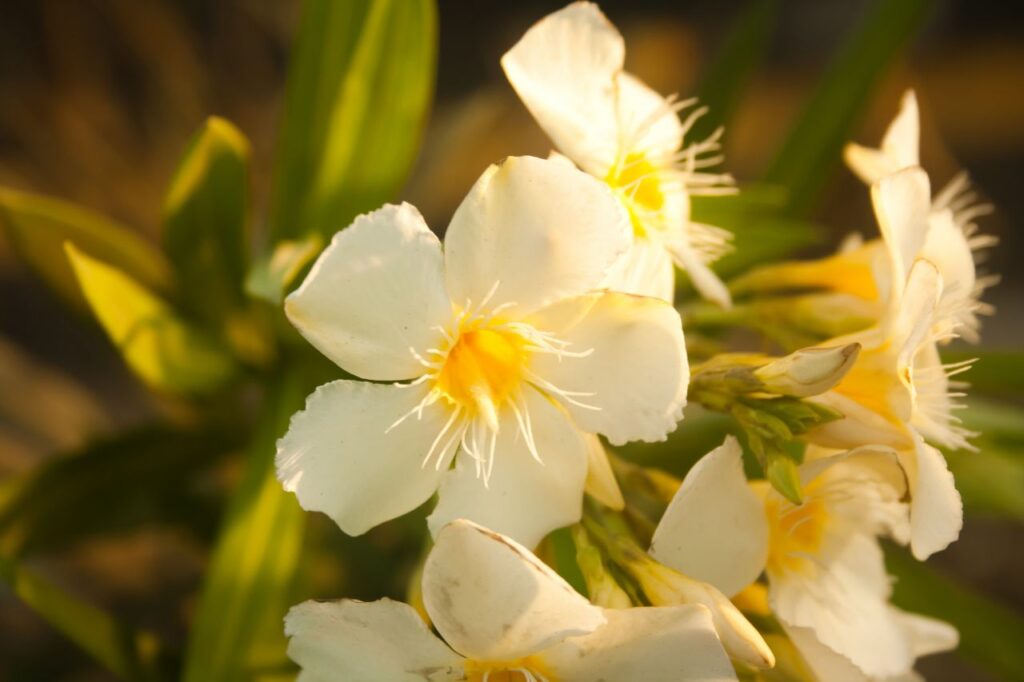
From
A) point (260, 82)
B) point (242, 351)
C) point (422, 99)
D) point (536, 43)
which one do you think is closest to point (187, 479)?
point (242, 351)

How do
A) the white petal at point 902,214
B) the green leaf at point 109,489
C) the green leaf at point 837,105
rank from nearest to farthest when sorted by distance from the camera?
1. the white petal at point 902,214
2. the green leaf at point 109,489
3. the green leaf at point 837,105

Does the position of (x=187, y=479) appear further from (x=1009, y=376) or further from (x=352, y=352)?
(x=1009, y=376)

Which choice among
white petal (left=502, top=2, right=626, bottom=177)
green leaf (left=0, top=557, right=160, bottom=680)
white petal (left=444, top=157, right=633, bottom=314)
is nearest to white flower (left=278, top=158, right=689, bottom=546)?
white petal (left=444, top=157, right=633, bottom=314)

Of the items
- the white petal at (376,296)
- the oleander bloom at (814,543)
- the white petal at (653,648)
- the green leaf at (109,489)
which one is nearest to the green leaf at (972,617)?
the oleander bloom at (814,543)

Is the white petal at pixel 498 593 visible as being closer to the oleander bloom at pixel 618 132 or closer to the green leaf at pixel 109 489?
the oleander bloom at pixel 618 132

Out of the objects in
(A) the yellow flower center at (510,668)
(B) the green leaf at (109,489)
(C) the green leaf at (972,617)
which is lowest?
(C) the green leaf at (972,617)

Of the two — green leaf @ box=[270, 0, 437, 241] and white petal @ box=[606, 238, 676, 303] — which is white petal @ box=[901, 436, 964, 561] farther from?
green leaf @ box=[270, 0, 437, 241]
